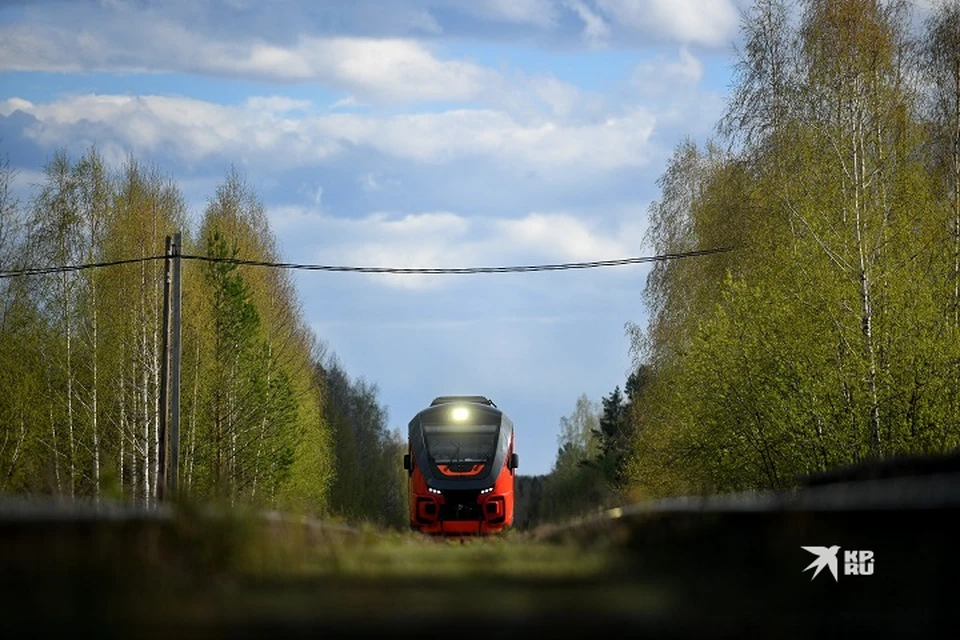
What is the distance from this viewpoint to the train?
2964 centimetres

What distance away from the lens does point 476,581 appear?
3.07 metres

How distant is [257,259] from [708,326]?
31.9 metres

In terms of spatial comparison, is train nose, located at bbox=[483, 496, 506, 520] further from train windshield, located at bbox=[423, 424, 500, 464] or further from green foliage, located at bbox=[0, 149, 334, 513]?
green foliage, located at bbox=[0, 149, 334, 513]

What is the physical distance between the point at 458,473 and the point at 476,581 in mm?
26817

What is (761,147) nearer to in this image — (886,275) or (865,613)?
(886,275)

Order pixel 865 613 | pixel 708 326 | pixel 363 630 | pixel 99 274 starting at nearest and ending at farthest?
pixel 363 630
pixel 865 613
pixel 708 326
pixel 99 274

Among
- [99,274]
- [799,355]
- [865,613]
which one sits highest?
[99,274]

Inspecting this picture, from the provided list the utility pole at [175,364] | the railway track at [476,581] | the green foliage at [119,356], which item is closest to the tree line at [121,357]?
the green foliage at [119,356]

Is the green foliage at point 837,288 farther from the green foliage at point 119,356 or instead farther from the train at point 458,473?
the green foliage at point 119,356

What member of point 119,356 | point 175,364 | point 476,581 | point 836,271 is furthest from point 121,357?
point 476,581

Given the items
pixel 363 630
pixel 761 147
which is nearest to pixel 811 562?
pixel 363 630

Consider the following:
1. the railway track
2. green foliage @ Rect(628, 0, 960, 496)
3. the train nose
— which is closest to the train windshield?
the train nose

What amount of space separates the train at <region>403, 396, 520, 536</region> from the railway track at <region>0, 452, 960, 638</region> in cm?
2516

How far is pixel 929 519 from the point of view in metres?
3.26
